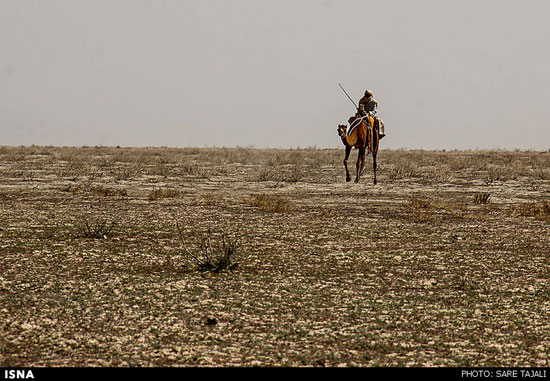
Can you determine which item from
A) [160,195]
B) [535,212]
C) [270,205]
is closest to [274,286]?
[270,205]

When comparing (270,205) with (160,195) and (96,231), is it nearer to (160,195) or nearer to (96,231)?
(160,195)

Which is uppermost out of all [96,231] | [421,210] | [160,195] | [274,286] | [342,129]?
[342,129]

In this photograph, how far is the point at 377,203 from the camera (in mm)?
19734

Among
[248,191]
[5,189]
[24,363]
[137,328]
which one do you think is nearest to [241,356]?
[137,328]

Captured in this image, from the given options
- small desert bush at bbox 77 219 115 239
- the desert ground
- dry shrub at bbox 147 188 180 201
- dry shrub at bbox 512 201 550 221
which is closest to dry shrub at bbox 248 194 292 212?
the desert ground

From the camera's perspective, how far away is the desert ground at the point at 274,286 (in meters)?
5.96

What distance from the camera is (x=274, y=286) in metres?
8.41

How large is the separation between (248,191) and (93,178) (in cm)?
963

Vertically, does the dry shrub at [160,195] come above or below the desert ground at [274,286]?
above

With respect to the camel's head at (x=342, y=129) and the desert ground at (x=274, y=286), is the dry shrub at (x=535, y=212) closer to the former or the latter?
the desert ground at (x=274, y=286)

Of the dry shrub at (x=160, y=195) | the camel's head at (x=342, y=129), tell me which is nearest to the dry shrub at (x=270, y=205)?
the camel's head at (x=342, y=129)

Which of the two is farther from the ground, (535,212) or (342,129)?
(342,129)

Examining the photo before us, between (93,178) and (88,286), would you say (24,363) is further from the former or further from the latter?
(93,178)

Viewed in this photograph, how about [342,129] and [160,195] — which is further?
[160,195]
